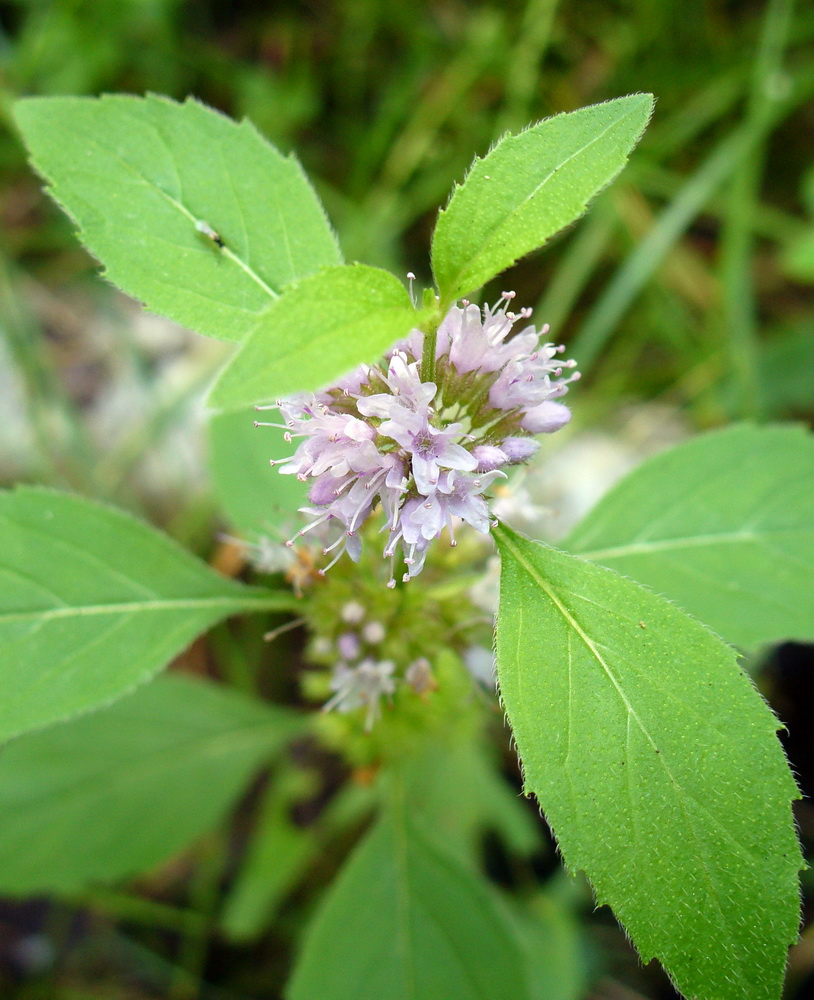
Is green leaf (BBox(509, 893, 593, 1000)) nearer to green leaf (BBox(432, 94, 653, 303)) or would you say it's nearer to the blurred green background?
the blurred green background

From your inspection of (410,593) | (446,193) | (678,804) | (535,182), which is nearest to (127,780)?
(410,593)

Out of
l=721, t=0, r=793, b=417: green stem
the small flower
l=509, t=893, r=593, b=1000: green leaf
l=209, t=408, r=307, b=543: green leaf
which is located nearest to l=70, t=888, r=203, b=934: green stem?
l=509, t=893, r=593, b=1000: green leaf

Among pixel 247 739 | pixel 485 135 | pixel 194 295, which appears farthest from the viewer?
pixel 485 135

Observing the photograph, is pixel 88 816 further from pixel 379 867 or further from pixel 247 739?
pixel 379 867

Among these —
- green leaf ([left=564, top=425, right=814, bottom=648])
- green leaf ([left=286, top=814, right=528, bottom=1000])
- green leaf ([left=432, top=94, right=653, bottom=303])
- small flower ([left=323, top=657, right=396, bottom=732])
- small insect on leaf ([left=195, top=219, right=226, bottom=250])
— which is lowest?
green leaf ([left=286, top=814, right=528, bottom=1000])

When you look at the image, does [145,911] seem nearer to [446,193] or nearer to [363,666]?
[363,666]

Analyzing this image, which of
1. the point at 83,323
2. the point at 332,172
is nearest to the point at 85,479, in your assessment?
the point at 83,323
